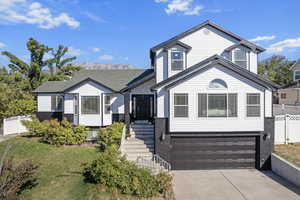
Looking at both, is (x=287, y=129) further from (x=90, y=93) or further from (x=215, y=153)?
(x=90, y=93)

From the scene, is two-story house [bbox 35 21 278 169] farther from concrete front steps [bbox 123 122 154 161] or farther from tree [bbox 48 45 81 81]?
tree [bbox 48 45 81 81]

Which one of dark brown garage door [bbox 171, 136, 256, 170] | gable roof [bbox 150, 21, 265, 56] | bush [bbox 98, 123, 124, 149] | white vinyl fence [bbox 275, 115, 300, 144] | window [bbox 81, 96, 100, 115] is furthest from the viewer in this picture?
window [bbox 81, 96, 100, 115]

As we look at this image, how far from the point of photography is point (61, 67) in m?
32.7

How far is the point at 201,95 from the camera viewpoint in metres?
11.5

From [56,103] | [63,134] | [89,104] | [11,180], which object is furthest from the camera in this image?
[56,103]

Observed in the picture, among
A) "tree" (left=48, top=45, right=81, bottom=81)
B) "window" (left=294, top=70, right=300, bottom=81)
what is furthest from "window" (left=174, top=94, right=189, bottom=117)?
"window" (left=294, top=70, right=300, bottom=81)

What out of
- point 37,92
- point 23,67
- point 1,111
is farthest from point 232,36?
point 23,67

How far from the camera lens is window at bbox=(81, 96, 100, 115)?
54.6 feet

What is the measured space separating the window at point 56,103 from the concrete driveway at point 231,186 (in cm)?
1391

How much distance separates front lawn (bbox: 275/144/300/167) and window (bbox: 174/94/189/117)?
5741mm

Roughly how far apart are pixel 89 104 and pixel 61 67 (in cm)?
1946

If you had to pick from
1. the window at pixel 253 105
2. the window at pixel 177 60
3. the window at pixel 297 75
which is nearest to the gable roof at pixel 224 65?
the window at pixel 253 105

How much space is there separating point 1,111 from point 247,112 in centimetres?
2231

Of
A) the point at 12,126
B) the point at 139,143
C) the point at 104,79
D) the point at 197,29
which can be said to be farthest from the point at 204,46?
the point at 12,126
